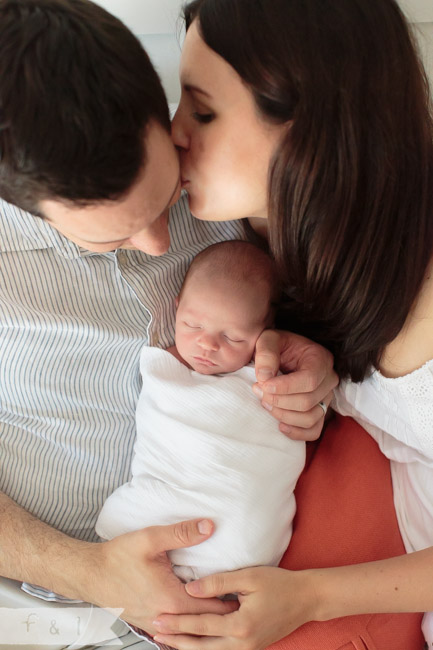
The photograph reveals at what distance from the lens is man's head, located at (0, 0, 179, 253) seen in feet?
2.61

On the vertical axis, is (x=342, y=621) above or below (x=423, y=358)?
below

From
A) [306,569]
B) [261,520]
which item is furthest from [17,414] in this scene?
[306,569]

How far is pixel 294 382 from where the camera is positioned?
1.23 m

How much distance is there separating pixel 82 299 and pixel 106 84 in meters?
0.59

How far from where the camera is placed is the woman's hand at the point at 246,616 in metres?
1.10

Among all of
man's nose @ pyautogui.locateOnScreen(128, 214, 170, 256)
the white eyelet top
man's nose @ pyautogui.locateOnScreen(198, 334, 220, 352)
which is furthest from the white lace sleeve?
man's nose @ pyautogui.locateOnScreen(128, 214, 170, 256)

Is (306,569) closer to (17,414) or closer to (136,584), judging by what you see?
(136,584)

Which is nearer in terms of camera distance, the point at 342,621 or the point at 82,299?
the point at 342,621

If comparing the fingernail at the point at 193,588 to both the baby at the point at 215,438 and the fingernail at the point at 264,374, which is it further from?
the fingernail at the point at 264,374

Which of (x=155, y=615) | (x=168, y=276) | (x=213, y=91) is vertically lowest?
(x=155, y=615)

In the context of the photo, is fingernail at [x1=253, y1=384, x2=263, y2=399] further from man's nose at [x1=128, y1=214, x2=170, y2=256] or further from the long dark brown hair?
man's nose at [x1=128, y1=214, x2=170, y2=256]

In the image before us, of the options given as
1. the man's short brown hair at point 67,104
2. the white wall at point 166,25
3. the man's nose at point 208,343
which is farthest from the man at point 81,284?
the white wall at point 166,25

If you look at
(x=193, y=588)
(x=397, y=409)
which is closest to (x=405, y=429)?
(x=397, y=409)

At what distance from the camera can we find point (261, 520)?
1.16 m
